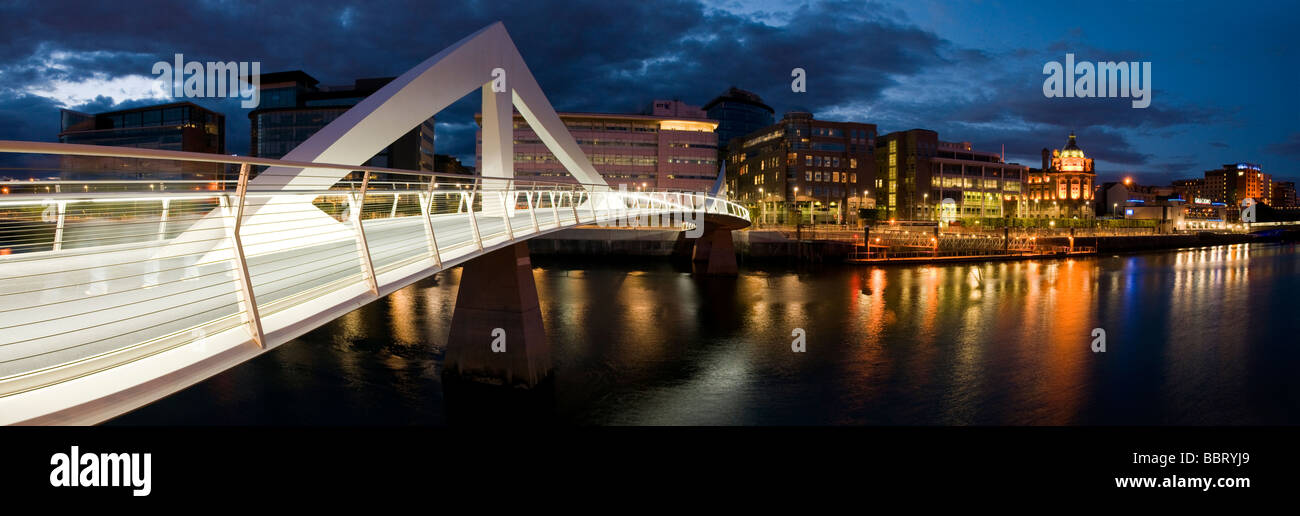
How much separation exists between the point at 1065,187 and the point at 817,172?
229ft

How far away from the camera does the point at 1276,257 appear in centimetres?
6100

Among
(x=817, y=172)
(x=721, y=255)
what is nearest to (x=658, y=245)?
(x=721, y=255)

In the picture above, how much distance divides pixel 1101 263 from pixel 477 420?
5831 centimetres

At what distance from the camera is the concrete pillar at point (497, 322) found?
13164 millimetres

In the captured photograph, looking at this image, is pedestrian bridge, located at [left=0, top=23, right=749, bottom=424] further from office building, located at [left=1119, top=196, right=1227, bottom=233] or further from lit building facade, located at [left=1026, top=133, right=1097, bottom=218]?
lit building facade, located at [left=1026, top=133, right=1097, bottom=218]

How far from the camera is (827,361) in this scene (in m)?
18.9

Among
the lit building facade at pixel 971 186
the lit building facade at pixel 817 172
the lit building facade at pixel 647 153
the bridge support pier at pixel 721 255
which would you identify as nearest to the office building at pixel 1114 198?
the lit building facade at pixel 971 186

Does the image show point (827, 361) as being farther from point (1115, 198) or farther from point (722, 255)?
point (1115, 198)

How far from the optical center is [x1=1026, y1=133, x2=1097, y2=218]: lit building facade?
128m

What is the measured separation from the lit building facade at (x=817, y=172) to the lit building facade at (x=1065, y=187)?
51.9 meters

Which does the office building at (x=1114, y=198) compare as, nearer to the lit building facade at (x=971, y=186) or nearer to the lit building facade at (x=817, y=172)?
the lit building facade at (x=971, y=186)
